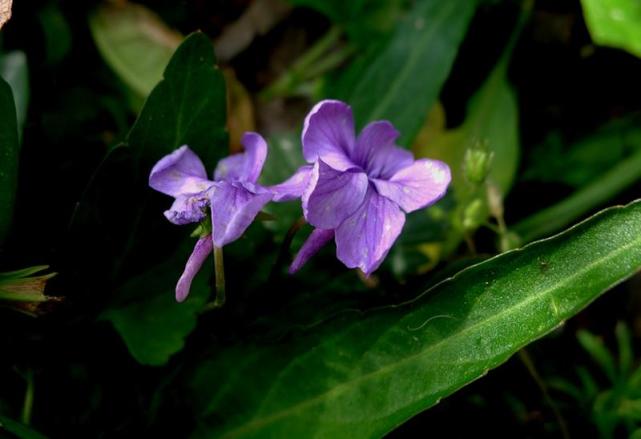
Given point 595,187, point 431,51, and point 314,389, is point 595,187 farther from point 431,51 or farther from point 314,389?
point 314,389

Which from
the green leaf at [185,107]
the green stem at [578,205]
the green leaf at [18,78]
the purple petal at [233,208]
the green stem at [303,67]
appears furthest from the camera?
the green stem at [303,67]

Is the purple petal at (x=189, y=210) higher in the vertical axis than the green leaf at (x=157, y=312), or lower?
higher

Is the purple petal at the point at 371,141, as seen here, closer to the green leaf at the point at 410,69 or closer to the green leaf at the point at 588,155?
the green leaf at the point at 410,69

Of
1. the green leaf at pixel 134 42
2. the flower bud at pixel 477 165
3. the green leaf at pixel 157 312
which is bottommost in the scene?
the green leaf at pixel 157 312

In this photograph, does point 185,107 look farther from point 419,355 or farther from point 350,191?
point 419,355

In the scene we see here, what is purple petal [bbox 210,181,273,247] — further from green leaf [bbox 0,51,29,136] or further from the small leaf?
the small leaf

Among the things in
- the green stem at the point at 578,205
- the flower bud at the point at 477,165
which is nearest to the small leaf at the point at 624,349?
the green stem at the point at 578,205

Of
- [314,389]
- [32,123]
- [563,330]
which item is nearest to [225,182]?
[314,389]
